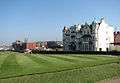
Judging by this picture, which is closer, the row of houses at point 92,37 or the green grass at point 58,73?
the green grass at point 58,73

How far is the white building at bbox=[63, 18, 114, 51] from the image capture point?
8488 centimetres

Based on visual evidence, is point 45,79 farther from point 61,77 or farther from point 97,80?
point 97,80

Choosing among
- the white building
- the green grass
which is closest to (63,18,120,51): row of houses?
the white building

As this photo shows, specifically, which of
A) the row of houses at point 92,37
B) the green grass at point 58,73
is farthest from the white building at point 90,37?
the green grass at point 58,73

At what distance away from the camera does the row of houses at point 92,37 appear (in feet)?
278

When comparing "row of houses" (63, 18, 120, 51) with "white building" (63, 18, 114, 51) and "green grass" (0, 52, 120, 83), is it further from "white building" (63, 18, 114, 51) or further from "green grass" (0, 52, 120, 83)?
"green grass" (0, 52, 120, 83)

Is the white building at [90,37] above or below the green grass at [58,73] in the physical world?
above

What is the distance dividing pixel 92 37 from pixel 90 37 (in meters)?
1.24

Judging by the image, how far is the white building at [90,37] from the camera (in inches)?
3342

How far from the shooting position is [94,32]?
8519 centimetres

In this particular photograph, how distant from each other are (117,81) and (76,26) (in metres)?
70.1

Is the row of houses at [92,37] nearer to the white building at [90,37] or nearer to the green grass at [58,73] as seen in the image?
the white building at [90,37]

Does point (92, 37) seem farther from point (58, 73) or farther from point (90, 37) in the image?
point (58, 73)

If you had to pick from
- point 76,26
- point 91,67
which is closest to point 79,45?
point 76,26
